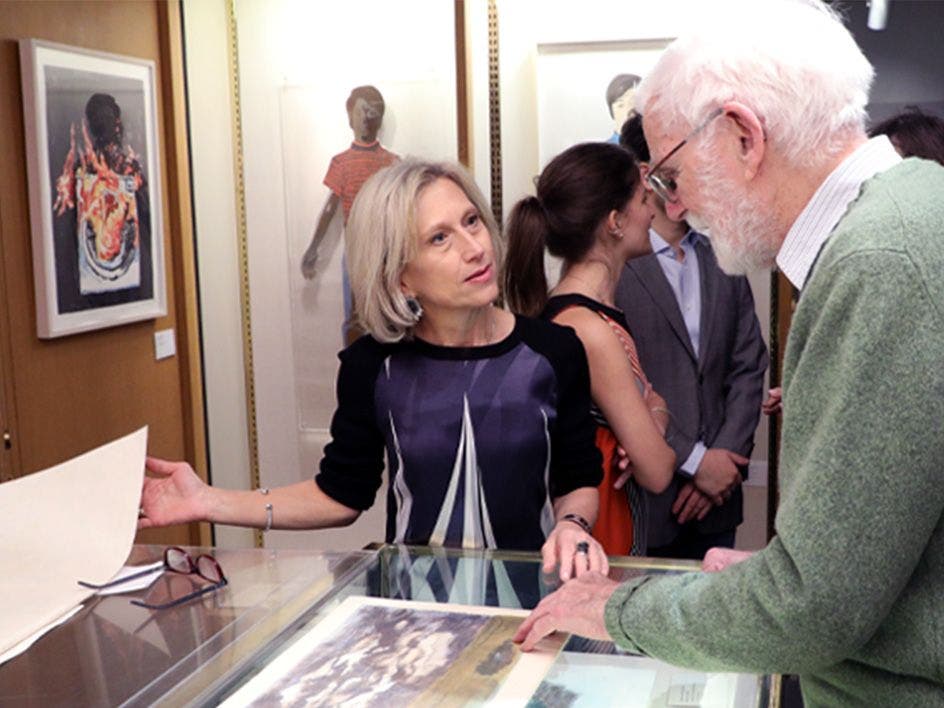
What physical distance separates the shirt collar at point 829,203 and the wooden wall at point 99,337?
2822mm

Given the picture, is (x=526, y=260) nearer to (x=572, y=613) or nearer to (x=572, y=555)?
(x=572, y=555)

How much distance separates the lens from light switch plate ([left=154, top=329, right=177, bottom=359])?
448cm

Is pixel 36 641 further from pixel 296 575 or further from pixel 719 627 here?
pixel 719 627

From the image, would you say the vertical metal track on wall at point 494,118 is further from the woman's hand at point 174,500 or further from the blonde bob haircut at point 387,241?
the woman's hand at point 174,500

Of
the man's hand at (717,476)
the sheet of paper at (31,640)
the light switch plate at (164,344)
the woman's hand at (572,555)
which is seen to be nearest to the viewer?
the sheet of paper at (31,640)

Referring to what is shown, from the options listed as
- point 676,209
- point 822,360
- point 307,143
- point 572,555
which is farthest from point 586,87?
point 822,360

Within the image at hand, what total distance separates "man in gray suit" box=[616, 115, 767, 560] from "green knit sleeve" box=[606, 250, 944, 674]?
209cm

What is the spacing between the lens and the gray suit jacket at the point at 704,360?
3.43 m

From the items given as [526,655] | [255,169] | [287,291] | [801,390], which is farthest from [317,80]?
[801,390]

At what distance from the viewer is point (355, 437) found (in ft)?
7.94

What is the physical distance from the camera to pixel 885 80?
401cm

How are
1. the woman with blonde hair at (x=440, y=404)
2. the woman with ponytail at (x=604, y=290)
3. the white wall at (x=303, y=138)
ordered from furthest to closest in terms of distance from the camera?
the white wall at (x=303, y=138), the woman with ponytail at (x=604, y=290), the woman with blonde hair at (x=440, y=404)

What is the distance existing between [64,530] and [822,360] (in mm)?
1250

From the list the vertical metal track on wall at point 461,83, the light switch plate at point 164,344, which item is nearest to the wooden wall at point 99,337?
the light switch plate at point 164,344
